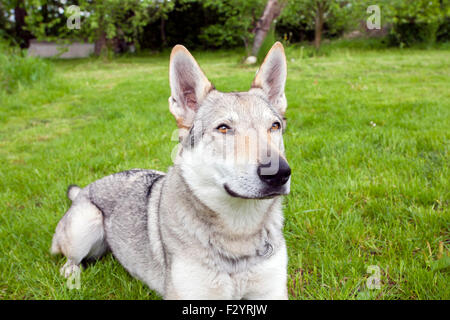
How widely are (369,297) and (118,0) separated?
16312 mm

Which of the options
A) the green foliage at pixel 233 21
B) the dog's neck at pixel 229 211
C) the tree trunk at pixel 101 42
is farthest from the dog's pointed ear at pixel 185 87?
the tree trunk at pixel 101 42

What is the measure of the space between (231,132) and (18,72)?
30.4ft

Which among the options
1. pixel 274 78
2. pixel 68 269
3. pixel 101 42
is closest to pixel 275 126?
pixel 274 78

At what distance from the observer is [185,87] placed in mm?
2713

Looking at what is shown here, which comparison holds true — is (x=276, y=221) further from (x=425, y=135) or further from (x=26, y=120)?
(x=26, y=120)

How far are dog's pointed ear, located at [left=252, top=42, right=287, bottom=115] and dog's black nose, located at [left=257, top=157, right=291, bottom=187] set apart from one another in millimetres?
1005

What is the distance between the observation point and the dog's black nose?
1.93 meters

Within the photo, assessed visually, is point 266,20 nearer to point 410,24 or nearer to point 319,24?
point 319,24

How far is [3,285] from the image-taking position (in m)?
2.73

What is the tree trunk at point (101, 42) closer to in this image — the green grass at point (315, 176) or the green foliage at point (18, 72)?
the green foliage at point (18, 72)

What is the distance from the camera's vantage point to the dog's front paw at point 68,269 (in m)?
2.75
